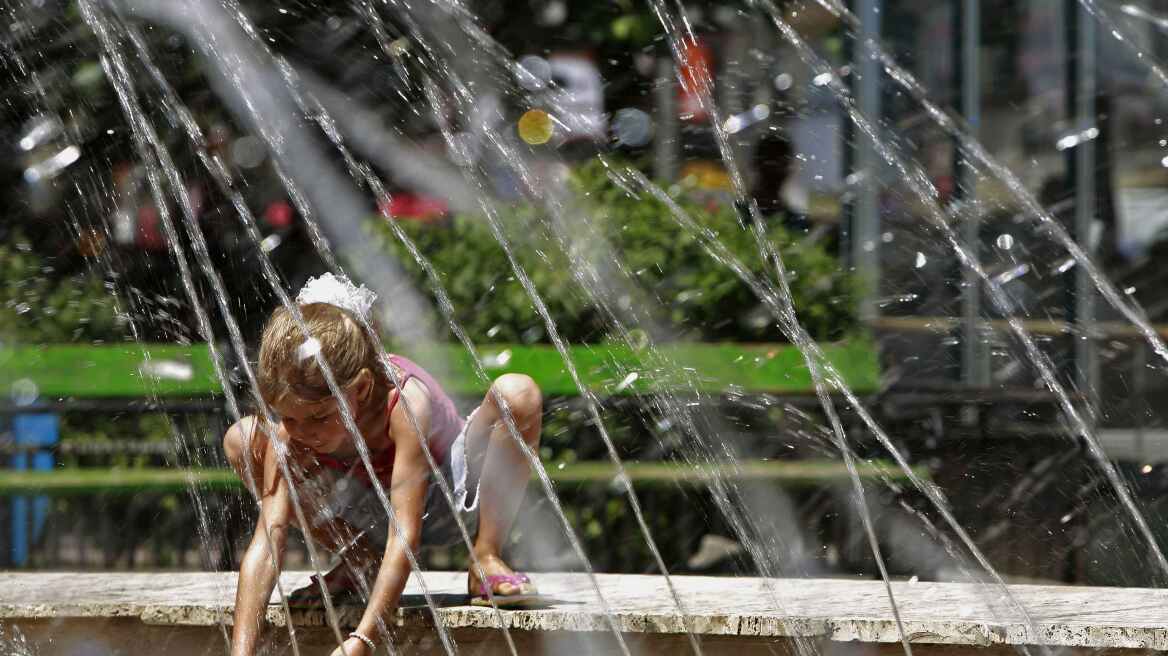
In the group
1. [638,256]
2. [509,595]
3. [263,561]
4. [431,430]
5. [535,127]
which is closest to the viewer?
[263,561]

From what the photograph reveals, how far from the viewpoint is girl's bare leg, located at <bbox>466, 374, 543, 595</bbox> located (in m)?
2.74

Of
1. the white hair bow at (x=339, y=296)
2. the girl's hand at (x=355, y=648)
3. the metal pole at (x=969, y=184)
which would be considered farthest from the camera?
the metal pole at (x=969, y=184)

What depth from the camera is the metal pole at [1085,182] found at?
5.84 meters

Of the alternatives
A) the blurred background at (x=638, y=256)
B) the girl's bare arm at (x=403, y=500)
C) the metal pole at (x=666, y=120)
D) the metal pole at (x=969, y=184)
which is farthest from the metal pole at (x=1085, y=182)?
the girl's bare arm at (x=403, y=500)

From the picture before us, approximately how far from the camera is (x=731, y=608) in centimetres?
259

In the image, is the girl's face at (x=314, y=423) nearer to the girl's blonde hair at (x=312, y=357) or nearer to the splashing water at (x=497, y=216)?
the girl's blonde hair at (x=312, y=357)

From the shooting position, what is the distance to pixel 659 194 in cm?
530

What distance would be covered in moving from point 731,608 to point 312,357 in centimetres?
89

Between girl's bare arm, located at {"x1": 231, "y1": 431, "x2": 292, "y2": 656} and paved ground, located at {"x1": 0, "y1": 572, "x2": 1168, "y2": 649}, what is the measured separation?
5 cm

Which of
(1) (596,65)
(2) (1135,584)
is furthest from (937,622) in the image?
(1) (596,65)

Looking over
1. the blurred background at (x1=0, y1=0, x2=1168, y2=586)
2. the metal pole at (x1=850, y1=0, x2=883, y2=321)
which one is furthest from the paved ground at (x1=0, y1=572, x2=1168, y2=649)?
the metal pole at (x1=850, y1=0, x2=883, y2=321)

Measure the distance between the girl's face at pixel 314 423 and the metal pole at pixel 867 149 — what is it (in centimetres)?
361

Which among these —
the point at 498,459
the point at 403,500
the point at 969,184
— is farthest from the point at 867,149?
the point at 403,500

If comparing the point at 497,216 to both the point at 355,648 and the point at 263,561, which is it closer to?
the point at 263,561
